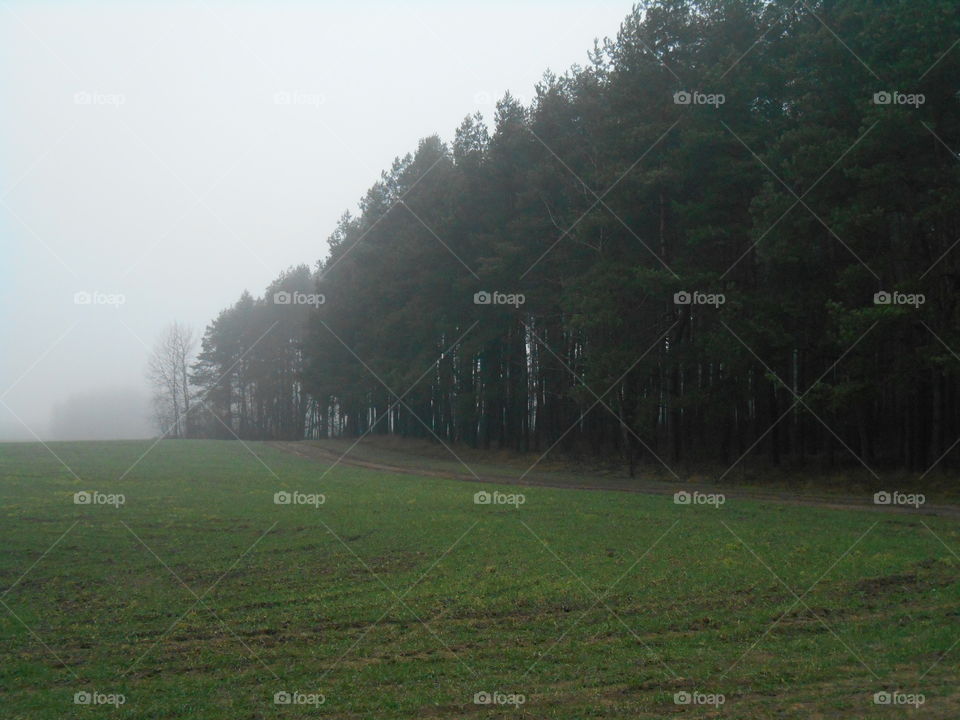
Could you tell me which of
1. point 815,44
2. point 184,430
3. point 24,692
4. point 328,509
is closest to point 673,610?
point 24,692

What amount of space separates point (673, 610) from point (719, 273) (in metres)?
23.9

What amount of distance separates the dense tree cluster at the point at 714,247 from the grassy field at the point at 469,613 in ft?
30.0

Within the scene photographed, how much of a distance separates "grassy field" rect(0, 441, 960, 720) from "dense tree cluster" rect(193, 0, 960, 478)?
9.14 meters

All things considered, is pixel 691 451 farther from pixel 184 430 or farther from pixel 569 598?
pixel 184 430

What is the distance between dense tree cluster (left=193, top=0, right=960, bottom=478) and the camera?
2488cm

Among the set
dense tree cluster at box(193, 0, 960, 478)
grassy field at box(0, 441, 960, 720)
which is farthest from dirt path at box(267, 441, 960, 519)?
dense tree cluster at box(193, 0, 960, 478)

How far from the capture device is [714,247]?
3325cm

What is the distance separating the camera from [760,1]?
32906 mm

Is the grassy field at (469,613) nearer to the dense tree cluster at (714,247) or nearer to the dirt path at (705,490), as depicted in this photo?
the dirt path at (705,490)

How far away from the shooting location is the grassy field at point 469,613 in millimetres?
8109

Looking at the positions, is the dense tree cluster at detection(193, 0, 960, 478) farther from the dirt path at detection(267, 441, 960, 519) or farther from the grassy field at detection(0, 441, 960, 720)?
the grassy field at detection(0, 441, 960, 720)

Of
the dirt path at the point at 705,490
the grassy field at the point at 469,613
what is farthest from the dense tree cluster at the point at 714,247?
the grassy field at the point at 469,613

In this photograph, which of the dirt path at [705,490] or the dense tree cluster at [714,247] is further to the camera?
the dense tree cluster at [714,247]

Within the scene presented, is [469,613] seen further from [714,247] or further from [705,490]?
[714,247]
